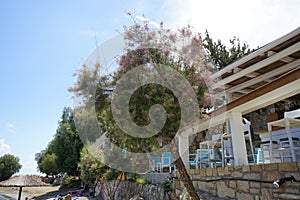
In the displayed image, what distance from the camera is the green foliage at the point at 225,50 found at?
1204 centimetres

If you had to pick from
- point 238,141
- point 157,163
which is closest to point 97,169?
point 157,163

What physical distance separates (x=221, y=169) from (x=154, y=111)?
6.71 feet

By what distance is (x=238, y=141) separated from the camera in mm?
4430

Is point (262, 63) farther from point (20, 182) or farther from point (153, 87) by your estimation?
point (20, 182)

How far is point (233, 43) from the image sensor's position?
13.0m

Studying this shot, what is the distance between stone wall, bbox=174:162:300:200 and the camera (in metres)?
3.18

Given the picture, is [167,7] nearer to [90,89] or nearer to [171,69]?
[171,69]

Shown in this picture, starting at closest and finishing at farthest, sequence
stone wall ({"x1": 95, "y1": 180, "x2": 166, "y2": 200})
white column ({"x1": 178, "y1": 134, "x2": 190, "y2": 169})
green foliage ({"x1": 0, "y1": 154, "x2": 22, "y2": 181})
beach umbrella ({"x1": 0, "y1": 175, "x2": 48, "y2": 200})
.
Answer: white column ({"x1": 178, "y1": 134, "x2": 190, "y2": 169}), stone wall ({"x1": 95, "y1": 180, "x2": 166, "y2": 200}), beach umbrella ({"x1": 0, "y1": 175, "x2": 48, "y2": 200}), green foliage ({"x1": 0, "y1": 154, "x2": 22, "y2": 181})

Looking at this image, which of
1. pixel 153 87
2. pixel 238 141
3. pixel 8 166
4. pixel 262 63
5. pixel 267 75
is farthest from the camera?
pixel 8 166

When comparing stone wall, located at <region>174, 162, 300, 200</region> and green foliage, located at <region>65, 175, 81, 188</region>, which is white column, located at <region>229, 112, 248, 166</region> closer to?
stone wall, located at <region>174, 162, 300, 200</region>

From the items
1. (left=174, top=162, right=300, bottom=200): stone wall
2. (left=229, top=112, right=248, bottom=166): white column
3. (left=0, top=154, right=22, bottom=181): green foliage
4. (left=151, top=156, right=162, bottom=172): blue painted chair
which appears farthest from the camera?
(left=0, top=154, right=22, bottom=181): green foliage

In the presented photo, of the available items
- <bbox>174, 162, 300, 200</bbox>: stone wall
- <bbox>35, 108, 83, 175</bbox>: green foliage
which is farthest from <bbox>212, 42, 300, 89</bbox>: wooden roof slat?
<bbox>35, 108, 83, 175</bbox>: green foliage

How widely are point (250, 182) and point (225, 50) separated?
33.3 ft

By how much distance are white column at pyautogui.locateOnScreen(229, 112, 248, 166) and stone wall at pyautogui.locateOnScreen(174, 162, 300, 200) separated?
0.29m
